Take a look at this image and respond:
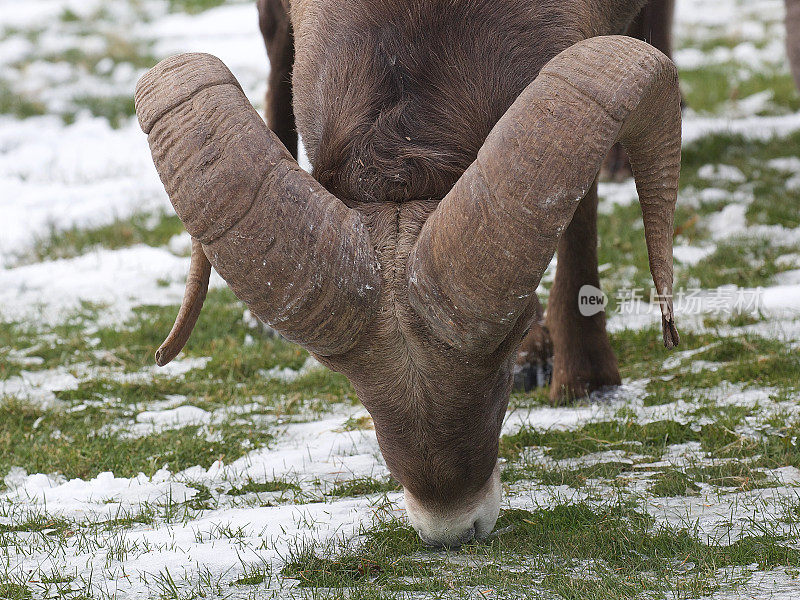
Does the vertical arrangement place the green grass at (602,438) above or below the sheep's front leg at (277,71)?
below

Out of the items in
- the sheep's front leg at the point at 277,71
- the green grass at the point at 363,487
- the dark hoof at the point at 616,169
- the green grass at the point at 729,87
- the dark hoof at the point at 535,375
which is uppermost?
the green grass at the point at 729,87

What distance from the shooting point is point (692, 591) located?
313cm

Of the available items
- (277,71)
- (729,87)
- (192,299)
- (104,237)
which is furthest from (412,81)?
(729,87)

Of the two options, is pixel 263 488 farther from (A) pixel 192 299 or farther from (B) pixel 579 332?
(B) pixel 579 332

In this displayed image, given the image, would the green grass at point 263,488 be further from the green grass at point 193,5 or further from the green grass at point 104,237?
the green grass at point 193,5

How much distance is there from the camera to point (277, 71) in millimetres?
7281

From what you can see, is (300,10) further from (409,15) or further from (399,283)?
(399,283)

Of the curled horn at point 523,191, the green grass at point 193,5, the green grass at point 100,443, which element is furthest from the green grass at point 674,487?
the green grass at point 193,5

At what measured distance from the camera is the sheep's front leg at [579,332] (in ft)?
17.9

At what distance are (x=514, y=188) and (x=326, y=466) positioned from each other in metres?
2.16

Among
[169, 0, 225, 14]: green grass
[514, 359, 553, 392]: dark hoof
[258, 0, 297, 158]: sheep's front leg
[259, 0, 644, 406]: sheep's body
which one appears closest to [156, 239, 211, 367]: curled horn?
[259, 0, 644, 406]: sheep's body

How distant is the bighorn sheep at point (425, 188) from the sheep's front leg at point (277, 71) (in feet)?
10.4

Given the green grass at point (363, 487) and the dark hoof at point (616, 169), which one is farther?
the dark hoof at point (616, 169)

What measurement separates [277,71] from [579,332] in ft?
10.4
